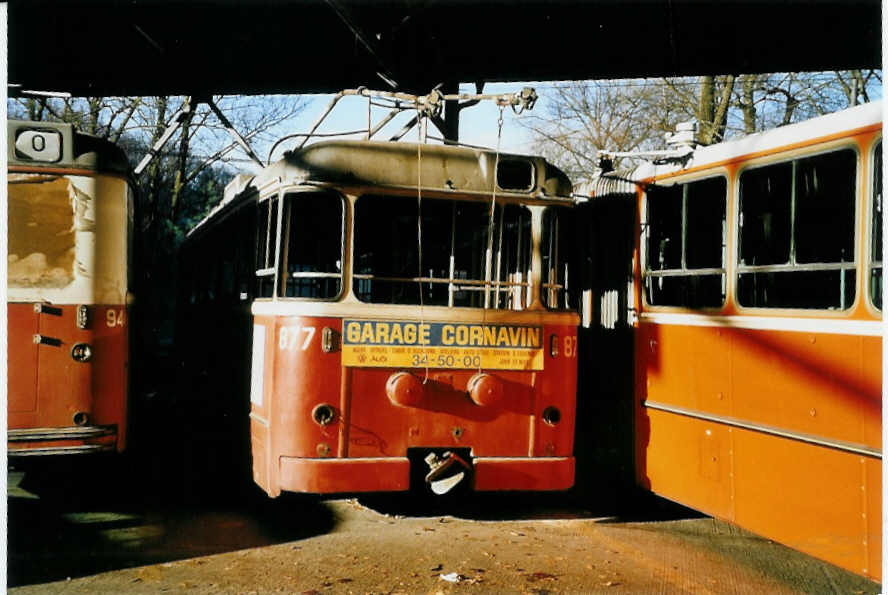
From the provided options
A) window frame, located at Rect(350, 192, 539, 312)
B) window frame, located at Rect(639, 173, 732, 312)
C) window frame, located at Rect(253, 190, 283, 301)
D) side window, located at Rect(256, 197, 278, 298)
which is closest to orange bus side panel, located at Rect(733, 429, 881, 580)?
window frame, located at Rect(639, 173, 732, 312)

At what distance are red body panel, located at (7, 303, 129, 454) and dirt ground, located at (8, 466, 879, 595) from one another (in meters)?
0.78

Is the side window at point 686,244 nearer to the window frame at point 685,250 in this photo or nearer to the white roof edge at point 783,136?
the window frame at point 685,250

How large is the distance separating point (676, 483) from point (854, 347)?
79.3 inches

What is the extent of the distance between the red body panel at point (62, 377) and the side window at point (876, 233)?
17.7ft

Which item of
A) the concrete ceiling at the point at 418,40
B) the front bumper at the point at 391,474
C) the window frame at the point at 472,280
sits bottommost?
the front bumper at the point at 391,474

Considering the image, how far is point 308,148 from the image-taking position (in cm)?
620

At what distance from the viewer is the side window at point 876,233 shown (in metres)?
4.93

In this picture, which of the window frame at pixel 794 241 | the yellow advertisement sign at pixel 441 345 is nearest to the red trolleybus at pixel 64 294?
the yellow advertisement sign at pixel 441 345

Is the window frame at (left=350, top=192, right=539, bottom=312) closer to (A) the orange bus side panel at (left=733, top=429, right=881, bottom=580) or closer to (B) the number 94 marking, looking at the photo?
(B) the number 94 marking

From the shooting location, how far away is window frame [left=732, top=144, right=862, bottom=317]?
510 cm

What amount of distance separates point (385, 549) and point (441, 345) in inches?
60.2

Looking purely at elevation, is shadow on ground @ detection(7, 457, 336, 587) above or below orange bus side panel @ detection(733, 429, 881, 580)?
below

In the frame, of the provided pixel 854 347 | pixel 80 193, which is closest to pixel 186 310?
pixel 80 193

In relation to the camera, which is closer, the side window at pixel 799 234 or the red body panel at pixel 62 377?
the side window at pixel 799 234
